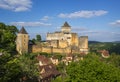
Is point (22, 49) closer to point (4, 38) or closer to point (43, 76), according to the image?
point (43, 76)

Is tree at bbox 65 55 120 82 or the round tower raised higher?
the round tower

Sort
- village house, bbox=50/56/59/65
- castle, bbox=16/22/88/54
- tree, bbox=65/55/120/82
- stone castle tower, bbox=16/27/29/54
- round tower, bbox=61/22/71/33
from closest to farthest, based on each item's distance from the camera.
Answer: tree, bbox=65/55/120/82 < village house, bbox=50/56/59/65 < stone castle tower, bbox=16/27/29/54 < castle, bbox=16/22/88/54 < round tower, bbox=61/22/71/33

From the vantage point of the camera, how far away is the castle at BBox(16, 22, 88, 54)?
88875 mm

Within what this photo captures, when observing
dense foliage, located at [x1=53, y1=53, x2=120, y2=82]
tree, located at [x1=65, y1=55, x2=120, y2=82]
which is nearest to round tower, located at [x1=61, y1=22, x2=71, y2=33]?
dense foliage, located at [x1=53, y1=53, x2=120, y2=82]

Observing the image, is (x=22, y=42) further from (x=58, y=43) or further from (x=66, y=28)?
(x=66, y=28)

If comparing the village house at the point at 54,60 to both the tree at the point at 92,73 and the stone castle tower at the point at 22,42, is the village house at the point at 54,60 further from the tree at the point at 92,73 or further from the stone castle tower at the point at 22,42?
the tree at the point at 92,73

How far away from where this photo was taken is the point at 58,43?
97.9m

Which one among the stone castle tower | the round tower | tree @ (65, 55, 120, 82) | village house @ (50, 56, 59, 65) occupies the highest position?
the round tower

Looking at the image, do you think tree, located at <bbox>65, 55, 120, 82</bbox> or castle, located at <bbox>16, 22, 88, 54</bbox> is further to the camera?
castle, located at <bbox>16, 22, 88, 54</bbox>

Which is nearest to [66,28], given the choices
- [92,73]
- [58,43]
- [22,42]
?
[58,43]

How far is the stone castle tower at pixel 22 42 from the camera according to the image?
286 feet

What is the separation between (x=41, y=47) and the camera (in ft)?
302

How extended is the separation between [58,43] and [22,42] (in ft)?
47.6

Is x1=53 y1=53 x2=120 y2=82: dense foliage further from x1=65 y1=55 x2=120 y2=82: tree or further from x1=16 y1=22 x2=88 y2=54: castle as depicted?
x1=16 y1=22 x2=88 y2=54: castle
